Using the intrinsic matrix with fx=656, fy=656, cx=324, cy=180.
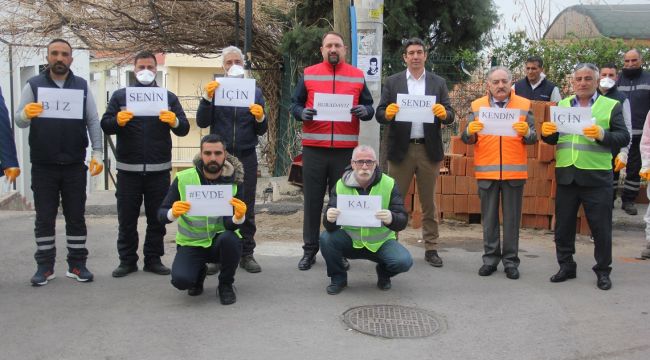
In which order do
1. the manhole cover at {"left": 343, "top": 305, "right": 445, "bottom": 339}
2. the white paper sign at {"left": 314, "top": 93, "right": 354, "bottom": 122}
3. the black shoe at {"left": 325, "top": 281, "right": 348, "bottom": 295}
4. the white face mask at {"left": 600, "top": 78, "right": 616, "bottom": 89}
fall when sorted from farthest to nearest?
the white face mask at {"left": 600, "top": 78, "right": 616, "bottom": 89} < the white paper sign at {"left": 314, "top": 93, "right": 354, "bottom": 122} < the black shoe at {"left": 325, "top": 281, "right": 348, "bottom": 295} < the manhole cover at {"left": 343, "top": 305, "right": 445, "bottom": 339}

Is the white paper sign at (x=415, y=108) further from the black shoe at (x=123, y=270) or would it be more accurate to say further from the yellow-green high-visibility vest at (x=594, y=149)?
the black shoe at (x=123, y=270)

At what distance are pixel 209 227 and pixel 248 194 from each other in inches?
34.2

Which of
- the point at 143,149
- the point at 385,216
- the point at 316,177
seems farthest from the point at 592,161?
the point at 143,149

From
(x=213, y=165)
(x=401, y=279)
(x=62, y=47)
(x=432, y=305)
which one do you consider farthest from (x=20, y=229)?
(x=432, y=305)

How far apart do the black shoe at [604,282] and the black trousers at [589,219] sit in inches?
1.7

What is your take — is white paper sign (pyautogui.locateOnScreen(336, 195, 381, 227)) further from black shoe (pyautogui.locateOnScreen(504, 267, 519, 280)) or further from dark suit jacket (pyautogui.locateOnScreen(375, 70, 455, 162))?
black shoe (pyautogui.locateOnScreen(504, 267, 519, 280))

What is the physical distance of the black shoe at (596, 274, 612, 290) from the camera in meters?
5.80

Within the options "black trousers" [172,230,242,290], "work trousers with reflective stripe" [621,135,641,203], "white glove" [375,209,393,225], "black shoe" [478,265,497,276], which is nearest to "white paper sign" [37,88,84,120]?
"black trousers" [172,230,242,290]

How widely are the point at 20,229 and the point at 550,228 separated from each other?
6669mm

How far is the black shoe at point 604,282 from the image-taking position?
19.0ft

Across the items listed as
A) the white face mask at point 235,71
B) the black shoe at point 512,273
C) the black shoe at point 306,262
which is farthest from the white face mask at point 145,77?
the black shoe at point 512,273

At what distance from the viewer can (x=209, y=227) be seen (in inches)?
211

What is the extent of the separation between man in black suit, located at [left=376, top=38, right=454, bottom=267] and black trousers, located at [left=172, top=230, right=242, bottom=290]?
6.28ft

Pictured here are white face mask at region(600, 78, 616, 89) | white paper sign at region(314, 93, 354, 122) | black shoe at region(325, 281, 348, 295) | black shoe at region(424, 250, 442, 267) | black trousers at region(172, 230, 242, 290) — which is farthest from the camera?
white face mask at region(600, 78, 616, 89)
